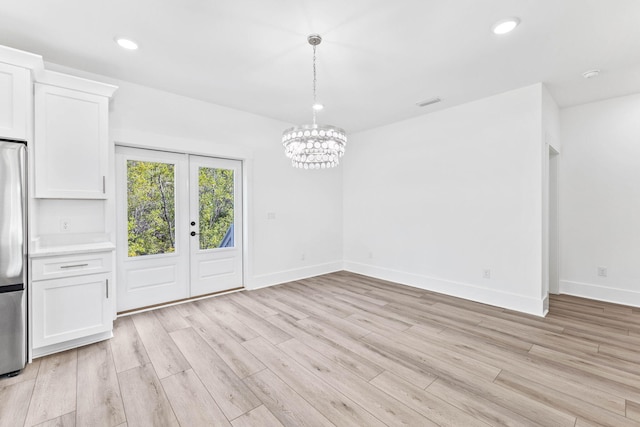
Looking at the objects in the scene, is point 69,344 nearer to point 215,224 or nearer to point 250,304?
point 250,304

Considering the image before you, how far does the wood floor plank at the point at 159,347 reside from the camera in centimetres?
224

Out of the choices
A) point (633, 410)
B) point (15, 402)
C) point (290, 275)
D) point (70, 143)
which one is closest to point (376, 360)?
point (633, 410)

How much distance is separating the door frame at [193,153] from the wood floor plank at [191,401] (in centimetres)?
152

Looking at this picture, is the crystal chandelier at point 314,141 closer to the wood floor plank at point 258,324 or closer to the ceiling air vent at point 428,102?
the wood floor plank at point 258,324

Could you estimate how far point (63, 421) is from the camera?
1.67 meters

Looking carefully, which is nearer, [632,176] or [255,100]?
[632,176]

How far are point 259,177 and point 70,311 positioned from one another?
2.81 meters

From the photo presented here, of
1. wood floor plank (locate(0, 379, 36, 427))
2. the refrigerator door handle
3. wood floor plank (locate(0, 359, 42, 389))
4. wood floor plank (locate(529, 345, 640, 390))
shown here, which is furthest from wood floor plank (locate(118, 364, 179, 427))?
wood floor plank (locate(529, 345, 640, 390))

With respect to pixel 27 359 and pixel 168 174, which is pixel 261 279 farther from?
pixel 27 359

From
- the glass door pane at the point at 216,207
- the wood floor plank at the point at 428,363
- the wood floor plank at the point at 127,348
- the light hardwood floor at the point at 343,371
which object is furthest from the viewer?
the glass door pane at the point at 216,207

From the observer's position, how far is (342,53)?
2689 millimetres

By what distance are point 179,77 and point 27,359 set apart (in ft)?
10.1

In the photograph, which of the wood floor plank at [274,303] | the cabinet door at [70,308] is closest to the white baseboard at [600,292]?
the wood floor plank at [274,303]

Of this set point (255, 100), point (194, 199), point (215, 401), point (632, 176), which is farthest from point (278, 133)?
point (632, 176)
